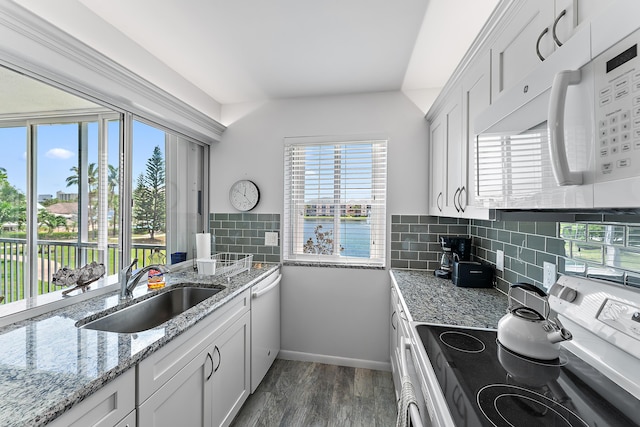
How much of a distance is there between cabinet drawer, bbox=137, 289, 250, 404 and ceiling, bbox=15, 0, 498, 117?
1.62m

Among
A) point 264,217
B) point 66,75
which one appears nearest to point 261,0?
point 66,75

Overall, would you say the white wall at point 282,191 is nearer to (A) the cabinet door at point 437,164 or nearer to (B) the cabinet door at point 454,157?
(A) the cabinet door at point 437,164

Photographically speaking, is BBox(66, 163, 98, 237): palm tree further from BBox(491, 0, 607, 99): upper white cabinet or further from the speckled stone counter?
BBox(491, 0, 607, 99): upper white cabinet

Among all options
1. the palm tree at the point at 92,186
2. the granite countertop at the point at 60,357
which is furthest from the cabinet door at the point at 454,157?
the palm tree at the point at 92,186

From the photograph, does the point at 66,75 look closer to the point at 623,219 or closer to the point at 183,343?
the point at 183,343

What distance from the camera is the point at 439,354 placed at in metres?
1.01

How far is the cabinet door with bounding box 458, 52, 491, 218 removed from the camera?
4.30ft

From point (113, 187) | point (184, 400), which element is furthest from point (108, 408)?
point (113, 187)

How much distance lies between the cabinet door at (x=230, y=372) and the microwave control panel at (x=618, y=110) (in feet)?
5.53

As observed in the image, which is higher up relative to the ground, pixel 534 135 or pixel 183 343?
pixel 534 135

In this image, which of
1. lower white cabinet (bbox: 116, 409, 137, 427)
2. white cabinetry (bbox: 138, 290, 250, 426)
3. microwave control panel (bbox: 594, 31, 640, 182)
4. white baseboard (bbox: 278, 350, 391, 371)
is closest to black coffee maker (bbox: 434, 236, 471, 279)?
white baseboard (bbox: 278, 350, 391, 371)

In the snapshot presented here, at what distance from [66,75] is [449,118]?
2.14 meters

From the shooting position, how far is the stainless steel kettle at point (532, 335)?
3.12 feet

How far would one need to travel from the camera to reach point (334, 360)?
2510mm
